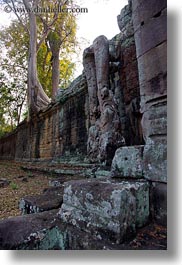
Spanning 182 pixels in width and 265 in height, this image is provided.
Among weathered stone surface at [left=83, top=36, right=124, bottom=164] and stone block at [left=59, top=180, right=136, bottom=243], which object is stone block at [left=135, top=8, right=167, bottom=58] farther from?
weathered stone surface at [left=83, top=36, right=124, bottom=164]

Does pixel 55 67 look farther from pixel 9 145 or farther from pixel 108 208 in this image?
pixel 9 145

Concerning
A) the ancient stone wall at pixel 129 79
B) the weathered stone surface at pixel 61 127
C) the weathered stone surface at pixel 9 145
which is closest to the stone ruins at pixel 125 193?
the ancient stone wall at pixel 129 79

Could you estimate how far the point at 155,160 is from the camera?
42.9 inches

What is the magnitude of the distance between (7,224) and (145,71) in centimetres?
113

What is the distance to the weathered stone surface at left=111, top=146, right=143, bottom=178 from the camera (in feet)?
3.83

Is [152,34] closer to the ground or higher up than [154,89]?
higher up

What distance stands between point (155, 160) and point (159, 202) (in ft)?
0.69

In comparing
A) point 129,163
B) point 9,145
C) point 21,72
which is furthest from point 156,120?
point 9,145

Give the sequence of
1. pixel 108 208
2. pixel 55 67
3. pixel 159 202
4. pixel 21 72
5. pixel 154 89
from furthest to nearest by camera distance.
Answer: pixel 21 72 → pixel 55 67 → pixel 154 89 → pixel 159 202 → pixel 108 208

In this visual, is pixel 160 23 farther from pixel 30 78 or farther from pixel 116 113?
pixel 30 78

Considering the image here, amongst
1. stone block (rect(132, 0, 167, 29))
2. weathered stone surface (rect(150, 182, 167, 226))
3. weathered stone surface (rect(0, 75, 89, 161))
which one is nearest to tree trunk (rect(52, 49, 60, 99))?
weathered stone surface (rect(0, 75, 89, 161))

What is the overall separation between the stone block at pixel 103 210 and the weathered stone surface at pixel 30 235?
10 centimetres

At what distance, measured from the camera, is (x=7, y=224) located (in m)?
1.01

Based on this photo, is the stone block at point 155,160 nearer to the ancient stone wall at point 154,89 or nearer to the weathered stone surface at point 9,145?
the ancient stone wall at point 154,89
